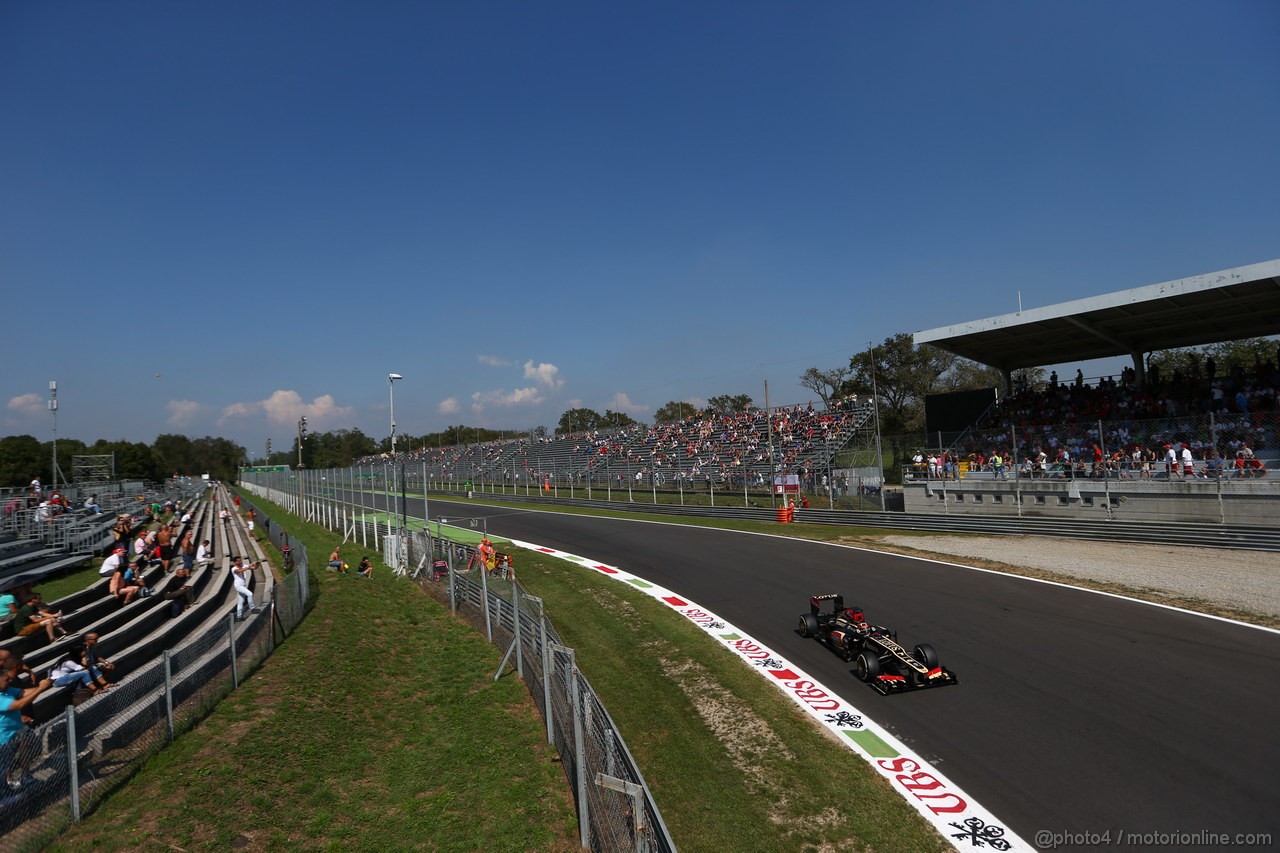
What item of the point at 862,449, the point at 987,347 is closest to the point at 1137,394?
the point at 987,347

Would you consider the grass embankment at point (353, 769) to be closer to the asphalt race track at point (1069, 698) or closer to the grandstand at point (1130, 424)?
the asphalt race track at point (1069, 698)

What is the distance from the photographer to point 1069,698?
26.6 ft

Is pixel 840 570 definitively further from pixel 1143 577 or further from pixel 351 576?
pixel 351 576

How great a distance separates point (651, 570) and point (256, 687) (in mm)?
11066

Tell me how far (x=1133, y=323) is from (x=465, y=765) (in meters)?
28.1

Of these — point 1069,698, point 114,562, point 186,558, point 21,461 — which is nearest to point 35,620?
point 114,562

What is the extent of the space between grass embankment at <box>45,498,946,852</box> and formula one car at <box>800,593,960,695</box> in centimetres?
142

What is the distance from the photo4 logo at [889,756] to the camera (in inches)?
223

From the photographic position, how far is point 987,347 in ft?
92.9

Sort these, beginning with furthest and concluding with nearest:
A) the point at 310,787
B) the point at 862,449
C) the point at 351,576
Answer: the point at 862,449, the point at 351,576, the point at 310,787

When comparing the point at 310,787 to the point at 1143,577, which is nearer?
the point at 310,787

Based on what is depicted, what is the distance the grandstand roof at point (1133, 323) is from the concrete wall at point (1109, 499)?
6.04m

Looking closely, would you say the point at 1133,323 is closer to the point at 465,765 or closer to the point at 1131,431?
the point at 1131,431

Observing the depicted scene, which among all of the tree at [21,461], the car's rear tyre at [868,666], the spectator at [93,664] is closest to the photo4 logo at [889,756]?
the car's rear tyre at [868,666]
